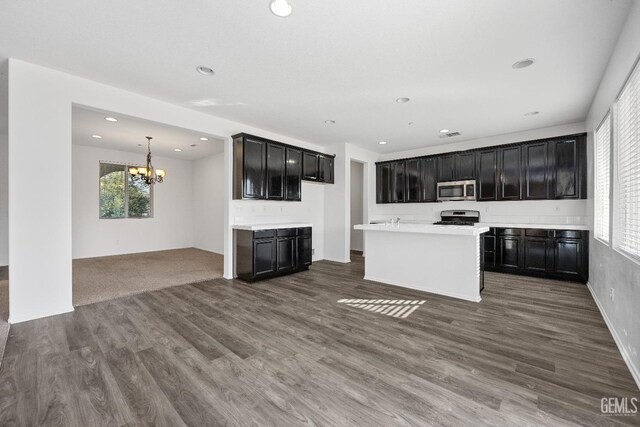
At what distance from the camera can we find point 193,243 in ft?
28.7

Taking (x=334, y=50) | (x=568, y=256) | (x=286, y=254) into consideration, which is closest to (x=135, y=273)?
(x=286, y=254)

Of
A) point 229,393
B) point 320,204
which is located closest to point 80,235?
point 320,204

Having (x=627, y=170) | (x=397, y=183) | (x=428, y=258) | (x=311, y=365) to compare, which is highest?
(x=397, y=183)

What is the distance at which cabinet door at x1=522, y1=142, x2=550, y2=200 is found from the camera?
16.7ft

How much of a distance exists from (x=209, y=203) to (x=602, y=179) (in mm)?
8110

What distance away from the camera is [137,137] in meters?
5.95

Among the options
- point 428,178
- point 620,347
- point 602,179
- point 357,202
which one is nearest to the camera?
point 620,347

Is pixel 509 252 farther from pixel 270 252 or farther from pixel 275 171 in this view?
pixel 275 171

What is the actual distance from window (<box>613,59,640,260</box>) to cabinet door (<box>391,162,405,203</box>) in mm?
4285

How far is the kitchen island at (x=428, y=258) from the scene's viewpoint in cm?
368

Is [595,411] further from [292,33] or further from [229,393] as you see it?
[292,33]

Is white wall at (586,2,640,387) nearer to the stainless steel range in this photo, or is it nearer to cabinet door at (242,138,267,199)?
the stainless steel range

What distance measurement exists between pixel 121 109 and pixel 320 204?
4201 millimetres

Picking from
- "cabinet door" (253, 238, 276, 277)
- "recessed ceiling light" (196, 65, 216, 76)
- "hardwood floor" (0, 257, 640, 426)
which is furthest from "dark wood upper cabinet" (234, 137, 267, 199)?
"hardwood floor" (0, 257, 640, 426)
